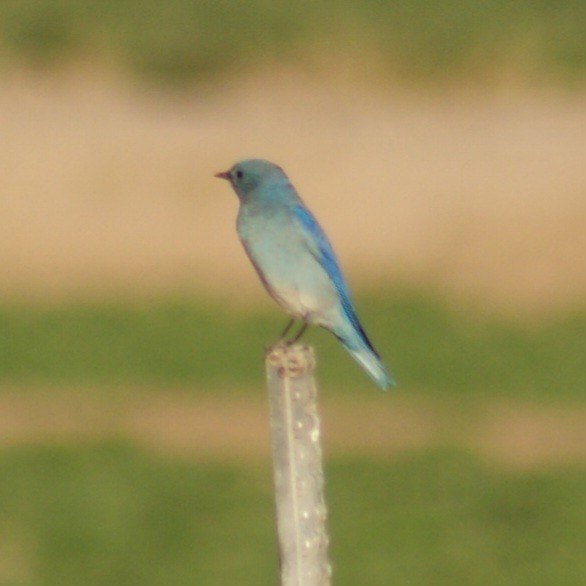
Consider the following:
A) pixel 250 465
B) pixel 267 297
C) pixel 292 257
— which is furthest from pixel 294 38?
pixel 292 257

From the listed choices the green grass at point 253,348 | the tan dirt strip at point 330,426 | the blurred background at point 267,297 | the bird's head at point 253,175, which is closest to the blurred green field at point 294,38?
the blurred background at point 267,297

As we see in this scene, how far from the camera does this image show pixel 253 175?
273 inches

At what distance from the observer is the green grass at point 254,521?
424 inches

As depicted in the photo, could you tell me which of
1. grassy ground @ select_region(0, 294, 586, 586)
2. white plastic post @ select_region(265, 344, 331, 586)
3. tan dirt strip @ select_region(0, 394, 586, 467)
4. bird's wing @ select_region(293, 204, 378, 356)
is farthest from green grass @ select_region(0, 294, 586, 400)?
white plastic post @ select_region(265, 344, 331, 586)

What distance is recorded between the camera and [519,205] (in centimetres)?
1897

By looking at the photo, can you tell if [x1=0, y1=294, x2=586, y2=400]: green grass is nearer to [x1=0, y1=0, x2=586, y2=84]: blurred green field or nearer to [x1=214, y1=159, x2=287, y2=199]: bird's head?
[x1=0, y1=0, x2=586, y2=84]: blurred green field

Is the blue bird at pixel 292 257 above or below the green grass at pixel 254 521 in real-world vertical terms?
below

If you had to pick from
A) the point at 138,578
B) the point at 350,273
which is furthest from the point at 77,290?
the point at 138,578

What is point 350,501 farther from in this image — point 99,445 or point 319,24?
point 319,24

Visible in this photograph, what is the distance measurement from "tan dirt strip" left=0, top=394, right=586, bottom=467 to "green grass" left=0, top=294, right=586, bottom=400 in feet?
1.23

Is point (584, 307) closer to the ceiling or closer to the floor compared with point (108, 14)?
closer to the floor

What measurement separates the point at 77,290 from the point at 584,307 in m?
3.67

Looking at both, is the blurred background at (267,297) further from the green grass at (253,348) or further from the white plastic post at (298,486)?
the white plastic post at (298,486)

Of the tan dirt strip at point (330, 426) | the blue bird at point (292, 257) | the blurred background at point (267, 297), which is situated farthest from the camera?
the tan dirt strip at point (330, 426)
